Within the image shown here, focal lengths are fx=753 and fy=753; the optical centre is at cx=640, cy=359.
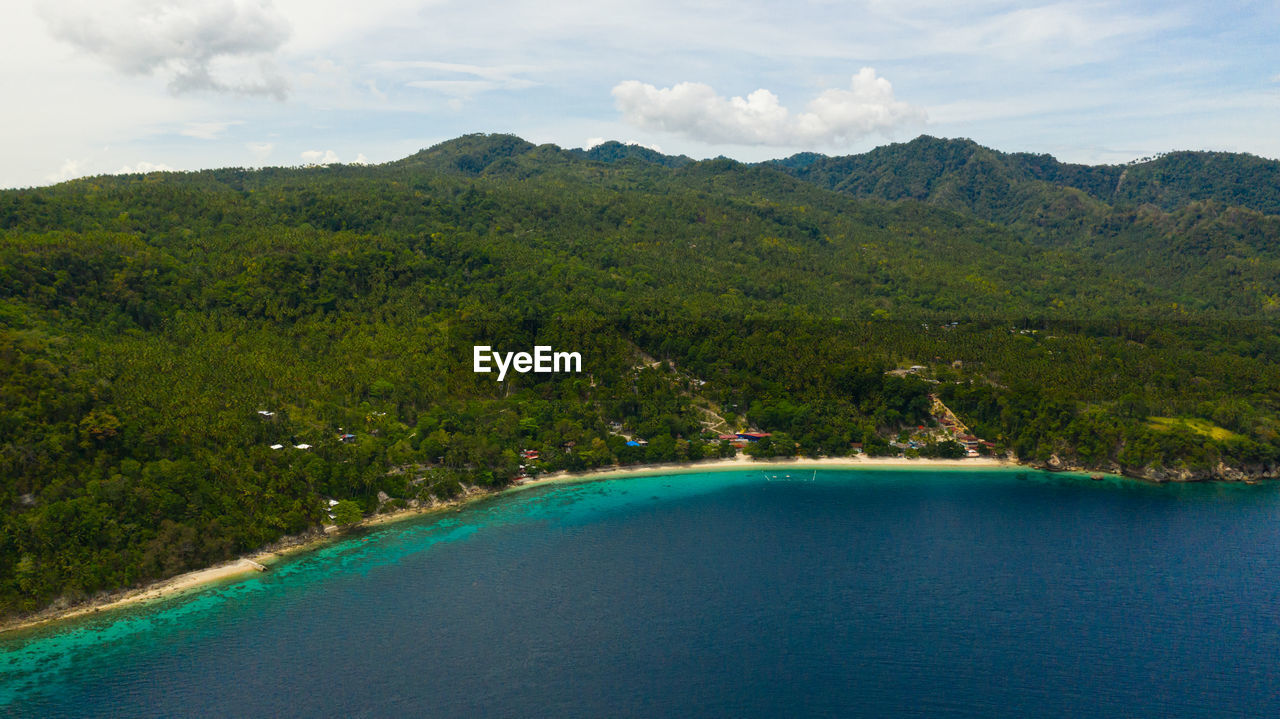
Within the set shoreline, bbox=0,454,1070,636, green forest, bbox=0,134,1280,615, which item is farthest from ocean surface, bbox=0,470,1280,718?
green forest, bbox=0,134,1280,615

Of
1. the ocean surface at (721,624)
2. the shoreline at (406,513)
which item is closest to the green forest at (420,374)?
the shoreline at (406,513)

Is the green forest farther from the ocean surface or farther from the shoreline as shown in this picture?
the ocean surface

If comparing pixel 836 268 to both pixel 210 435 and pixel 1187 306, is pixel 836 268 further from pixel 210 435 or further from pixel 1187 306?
pixel 210 435

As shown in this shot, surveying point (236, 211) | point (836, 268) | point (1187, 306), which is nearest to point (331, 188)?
point (236, 211)

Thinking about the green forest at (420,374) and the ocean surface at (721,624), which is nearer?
the ocean surface at (721,624)

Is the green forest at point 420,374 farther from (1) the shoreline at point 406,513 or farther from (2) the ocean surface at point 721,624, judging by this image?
(2) the ocean surface at point 721,624

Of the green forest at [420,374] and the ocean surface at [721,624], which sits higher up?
the green forest at [420,374]
